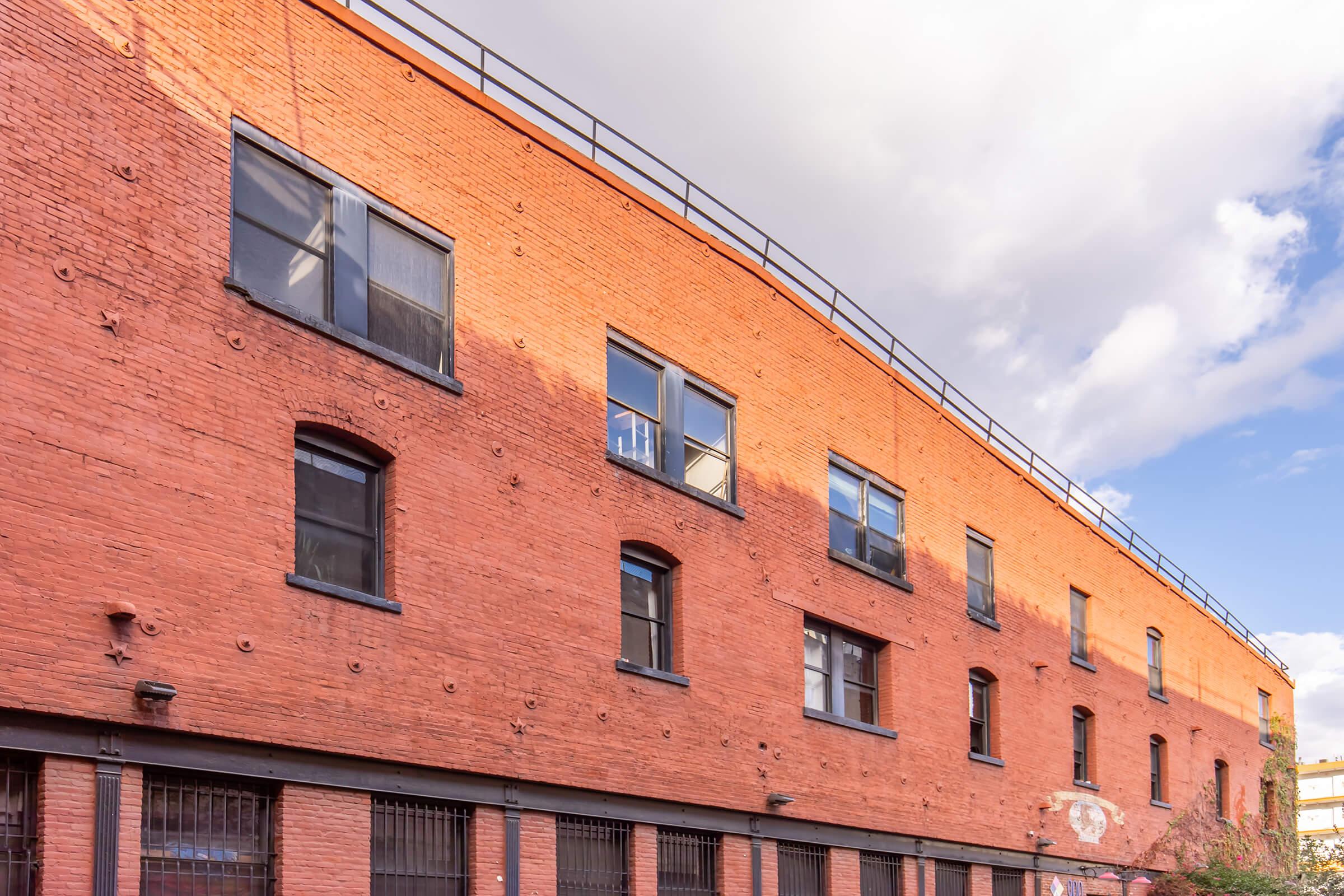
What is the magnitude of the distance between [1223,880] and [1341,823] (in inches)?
2402

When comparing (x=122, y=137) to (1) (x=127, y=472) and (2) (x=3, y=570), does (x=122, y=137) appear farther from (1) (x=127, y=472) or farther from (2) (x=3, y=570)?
(2) (x=3, y=570)

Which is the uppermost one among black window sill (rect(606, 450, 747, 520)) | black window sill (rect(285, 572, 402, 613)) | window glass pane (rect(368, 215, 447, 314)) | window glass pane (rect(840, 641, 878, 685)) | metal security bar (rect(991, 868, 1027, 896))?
window glass pane (rect(368, 215, 447, 314))

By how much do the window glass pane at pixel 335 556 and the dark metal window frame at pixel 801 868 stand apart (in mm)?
8601

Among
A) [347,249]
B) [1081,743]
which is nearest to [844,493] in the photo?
[347,249]

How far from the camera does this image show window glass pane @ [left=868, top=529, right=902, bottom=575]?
24234 mm

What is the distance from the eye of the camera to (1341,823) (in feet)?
284

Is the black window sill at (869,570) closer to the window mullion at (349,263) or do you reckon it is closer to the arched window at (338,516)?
the arched window at (338,516)

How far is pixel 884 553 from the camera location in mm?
24641

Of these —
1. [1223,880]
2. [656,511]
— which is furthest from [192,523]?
[1223,880]

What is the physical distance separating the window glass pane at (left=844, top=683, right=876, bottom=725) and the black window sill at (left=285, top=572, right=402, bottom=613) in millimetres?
10149

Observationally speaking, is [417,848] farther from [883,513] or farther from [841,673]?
[883,513]

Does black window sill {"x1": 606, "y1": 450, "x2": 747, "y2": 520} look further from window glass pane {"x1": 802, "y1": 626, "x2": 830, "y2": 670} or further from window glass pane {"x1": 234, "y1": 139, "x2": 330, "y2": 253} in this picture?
window glass pane {"x1": 234, "y1": 139, "x2": 330, "y2": 253}

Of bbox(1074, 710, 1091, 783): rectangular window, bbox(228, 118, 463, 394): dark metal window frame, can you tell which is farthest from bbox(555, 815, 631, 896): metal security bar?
bbox(1074, 710, 1091, 783): rectangular window

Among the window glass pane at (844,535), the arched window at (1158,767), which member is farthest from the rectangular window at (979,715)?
the arched window at (1158,767)
